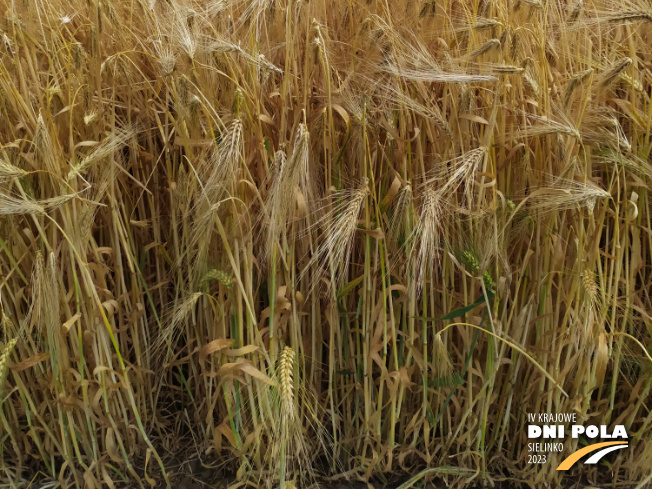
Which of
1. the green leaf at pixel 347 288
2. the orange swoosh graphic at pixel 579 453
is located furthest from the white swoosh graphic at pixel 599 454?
the green leaf at pixel 347 288

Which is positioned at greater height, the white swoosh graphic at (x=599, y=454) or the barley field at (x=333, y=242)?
the barley field at (x=333, y=242)

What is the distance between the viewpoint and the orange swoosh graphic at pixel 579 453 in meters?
1.34

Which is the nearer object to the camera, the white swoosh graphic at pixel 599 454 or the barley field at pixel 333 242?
the barley field at pixel 333 242

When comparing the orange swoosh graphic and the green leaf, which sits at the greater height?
the green leaf

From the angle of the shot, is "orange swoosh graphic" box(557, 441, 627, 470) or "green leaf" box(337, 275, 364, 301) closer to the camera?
"green leaf" box(337, 275, 364, 301)

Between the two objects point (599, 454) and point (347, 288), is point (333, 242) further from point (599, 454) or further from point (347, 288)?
point (599, 454)

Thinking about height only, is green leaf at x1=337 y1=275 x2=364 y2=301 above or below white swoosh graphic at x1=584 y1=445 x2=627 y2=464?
above

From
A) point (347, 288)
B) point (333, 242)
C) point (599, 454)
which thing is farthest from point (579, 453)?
point (333, 242)

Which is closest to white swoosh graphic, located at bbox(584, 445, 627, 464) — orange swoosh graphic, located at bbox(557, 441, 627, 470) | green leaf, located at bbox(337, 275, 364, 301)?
orange swoosh graphic, located at bbox(557, 441, 627, 470)

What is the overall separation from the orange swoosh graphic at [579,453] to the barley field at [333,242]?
0.03 m

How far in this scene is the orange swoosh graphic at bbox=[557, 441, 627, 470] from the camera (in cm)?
134

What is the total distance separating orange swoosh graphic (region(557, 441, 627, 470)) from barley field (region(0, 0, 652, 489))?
0.03 meters

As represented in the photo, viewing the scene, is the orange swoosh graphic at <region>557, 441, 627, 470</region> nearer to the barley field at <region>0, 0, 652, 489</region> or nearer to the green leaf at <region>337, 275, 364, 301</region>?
the barley field at <region>0, 0, 652, 489</region>

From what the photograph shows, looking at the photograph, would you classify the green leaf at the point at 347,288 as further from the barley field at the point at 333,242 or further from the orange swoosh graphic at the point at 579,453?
the orange swoosh graphic at the point at 579,453
